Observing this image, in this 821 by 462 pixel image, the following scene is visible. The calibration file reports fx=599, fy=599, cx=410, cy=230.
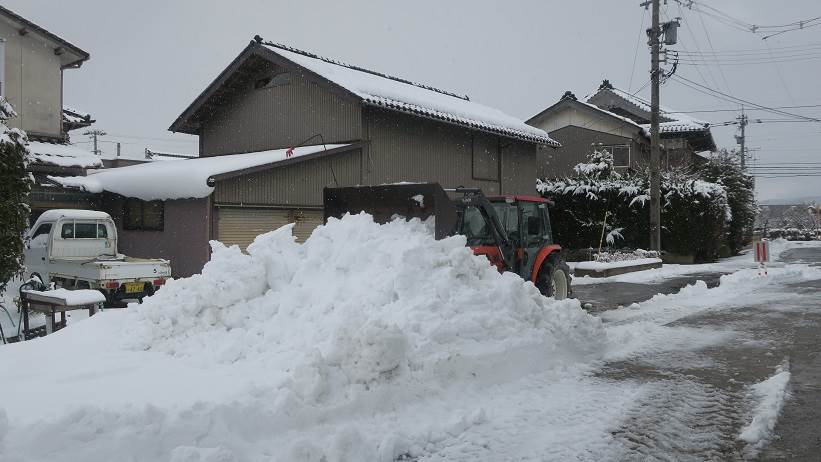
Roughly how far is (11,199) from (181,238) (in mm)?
5476

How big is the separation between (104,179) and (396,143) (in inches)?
314

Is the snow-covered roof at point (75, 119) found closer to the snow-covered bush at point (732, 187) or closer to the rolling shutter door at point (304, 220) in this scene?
the rolling shutter door at point (304, 220)

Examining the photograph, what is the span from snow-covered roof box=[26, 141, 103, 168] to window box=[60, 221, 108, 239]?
355cm

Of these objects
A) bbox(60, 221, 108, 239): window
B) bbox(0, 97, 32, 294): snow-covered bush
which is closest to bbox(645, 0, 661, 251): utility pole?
bbox(60, 221, 108, 239): window

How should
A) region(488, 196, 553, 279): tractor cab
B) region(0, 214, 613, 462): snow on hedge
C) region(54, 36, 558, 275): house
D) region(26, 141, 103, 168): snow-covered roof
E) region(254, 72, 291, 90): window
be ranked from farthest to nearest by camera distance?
region(254, 72, 291, 90): window < region(26, 141, 103, 168): snow-covered roof < region(54, 36, 558, 275): house < region(488, 196, 553, 279): tractor cab < region(0, 214, 613, 462): snow on hedge

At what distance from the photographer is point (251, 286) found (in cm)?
612

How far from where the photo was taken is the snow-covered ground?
149 inches

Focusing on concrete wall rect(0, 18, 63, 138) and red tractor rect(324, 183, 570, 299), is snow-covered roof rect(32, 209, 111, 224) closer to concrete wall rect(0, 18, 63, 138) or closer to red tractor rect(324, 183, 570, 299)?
concrete wall rect(0, 18, 63, 138)

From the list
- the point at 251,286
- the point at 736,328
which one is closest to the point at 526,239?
the point at 736,328

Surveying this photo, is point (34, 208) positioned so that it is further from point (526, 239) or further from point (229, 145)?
point (526, 239)

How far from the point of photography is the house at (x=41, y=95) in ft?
54.5

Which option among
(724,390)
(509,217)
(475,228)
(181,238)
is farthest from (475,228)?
(181,238)

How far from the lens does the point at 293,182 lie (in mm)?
13547

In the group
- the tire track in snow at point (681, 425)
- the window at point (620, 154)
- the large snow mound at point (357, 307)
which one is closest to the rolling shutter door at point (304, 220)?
the large snow mound at point (357, 307)
